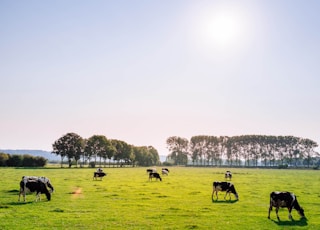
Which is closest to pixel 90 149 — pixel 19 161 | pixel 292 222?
pixel 19 161

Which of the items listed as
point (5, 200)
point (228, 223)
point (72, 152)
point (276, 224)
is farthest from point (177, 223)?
point (72, 152)

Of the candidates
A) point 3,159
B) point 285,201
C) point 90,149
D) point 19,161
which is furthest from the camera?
point 90,149

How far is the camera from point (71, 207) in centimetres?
2575

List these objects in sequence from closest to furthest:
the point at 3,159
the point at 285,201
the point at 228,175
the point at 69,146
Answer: the point at 285,201
the point at 228,175
the point at 3,159
the point at 69,146

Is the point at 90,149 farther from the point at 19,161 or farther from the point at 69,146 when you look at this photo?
the point at 19,161

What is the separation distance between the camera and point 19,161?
124 meters

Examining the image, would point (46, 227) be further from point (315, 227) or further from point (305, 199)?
point (305, 199)

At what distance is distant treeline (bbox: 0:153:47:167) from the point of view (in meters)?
121

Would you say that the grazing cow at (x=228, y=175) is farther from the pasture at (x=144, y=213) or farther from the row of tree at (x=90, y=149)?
the row of tree at (x=90, y=149)

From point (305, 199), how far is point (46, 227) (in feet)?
87.8

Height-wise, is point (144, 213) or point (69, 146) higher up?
point (69, 146)

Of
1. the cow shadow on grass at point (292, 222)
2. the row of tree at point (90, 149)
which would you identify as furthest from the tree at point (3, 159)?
the cow shadow on grass at point (292, 222)

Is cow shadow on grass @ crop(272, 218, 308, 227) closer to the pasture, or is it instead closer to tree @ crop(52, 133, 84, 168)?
the pasture

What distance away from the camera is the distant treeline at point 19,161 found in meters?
121
